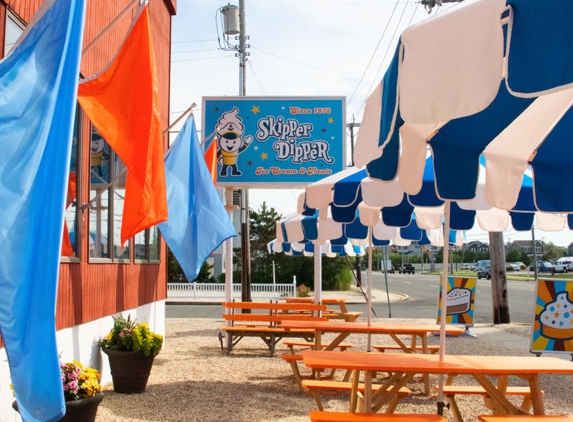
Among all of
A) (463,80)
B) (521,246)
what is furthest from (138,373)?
(521,246)

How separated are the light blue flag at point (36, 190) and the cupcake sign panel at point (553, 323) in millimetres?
8763

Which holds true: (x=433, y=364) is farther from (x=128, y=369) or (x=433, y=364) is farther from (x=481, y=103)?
(x=128, y=369)

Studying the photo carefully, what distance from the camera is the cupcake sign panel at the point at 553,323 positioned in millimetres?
10984

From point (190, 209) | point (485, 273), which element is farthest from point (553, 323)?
point (485, 273)

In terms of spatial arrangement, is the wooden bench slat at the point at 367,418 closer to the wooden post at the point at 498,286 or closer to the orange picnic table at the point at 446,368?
the orange picnic table at the point at 446,368

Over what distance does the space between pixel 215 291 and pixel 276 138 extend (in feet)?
55.7

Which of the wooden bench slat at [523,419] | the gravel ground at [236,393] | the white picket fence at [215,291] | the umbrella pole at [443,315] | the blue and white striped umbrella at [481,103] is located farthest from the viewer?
the white picket fence at [215,291]

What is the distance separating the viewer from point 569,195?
530 centimetres

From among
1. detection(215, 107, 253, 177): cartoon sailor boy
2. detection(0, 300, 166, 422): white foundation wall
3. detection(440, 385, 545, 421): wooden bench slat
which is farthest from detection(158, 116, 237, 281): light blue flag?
detection(215, 107, 253, 177): cartoon sailor boy

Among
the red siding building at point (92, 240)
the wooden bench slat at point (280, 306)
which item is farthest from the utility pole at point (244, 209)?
the red siding building at point (92, 240)

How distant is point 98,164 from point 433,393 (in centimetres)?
538

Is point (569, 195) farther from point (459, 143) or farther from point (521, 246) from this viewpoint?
point (521, 246)

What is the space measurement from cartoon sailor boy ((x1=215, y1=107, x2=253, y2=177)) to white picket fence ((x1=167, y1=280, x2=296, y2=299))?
1542 centimetres

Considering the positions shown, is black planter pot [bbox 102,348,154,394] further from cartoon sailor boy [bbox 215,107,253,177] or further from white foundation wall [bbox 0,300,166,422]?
cartoon sailor boy [bbox 215,107,253,177]
